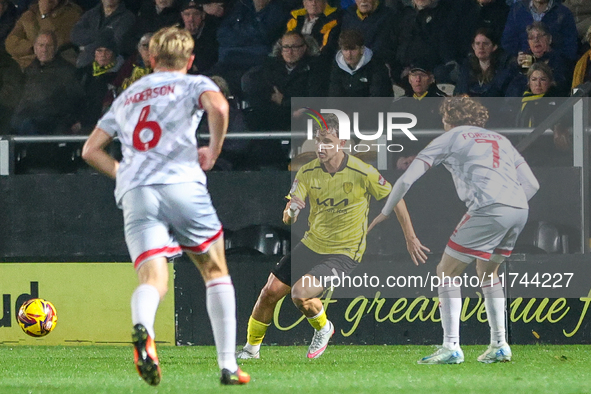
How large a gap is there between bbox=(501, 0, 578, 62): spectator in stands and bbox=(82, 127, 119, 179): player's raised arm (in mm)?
6371

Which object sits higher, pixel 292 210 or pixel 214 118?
pixel 214 118

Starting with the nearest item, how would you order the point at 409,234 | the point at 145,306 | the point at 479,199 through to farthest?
1. the point at 145,306
2. the point at 479,199
3. the point at 409,234

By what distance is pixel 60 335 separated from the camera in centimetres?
964

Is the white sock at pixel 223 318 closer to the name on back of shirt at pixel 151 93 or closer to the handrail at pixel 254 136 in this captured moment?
the name on back of shirt at pixel 151 93

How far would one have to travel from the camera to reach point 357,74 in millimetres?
10203

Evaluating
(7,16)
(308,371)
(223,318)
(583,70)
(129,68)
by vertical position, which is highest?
(7,16)

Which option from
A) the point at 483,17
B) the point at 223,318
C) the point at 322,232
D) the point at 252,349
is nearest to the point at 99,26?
the point at 483,17

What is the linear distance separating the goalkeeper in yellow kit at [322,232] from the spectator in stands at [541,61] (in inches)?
95.1

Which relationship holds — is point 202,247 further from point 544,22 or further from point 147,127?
point 544,22

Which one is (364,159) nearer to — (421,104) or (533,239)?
(421,104)

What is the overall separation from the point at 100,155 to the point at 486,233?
11.8ft

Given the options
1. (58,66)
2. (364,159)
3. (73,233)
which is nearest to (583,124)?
→ (364,159)

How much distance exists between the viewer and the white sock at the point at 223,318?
486 cm

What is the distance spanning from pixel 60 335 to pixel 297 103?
3.48m
